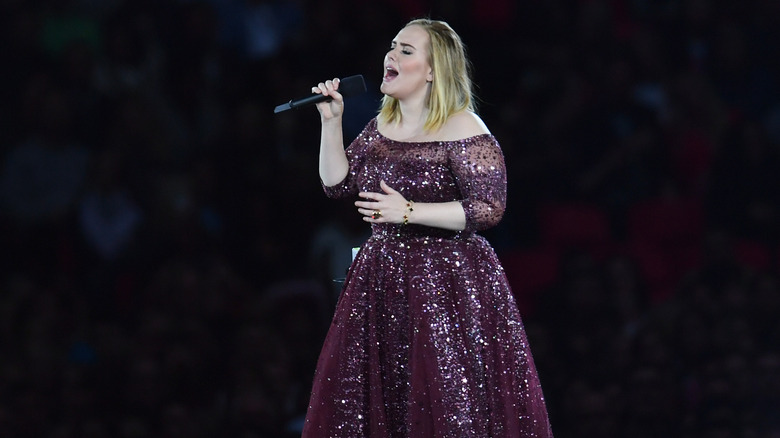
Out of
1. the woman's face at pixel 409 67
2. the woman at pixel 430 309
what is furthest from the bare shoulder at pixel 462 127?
the woman's face at pixel 409 67

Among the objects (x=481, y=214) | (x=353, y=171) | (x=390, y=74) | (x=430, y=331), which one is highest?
(x=390, y=74)

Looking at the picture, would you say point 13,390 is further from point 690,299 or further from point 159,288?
point 690,299

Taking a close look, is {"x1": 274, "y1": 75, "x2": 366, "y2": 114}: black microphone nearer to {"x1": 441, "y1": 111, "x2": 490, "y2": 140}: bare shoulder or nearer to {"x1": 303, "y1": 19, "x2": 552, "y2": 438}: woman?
{"x1": 303, "y1": 19, "x2": 552, "y2": 438}: woman

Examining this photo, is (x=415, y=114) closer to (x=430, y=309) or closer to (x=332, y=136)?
(x=332, y=136)

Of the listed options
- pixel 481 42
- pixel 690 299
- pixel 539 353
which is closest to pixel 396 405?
pixel 539 353

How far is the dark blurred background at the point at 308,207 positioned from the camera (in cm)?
478

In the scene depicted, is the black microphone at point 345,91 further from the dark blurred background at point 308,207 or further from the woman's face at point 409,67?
the dark blurred background at point 308,207

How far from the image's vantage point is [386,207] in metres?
2.98

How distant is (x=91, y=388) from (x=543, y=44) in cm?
269

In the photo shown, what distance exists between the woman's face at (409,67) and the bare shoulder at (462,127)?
0.13 metres

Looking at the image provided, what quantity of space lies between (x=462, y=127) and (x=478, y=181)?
174mm

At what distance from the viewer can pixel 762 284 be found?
5160 millimetres

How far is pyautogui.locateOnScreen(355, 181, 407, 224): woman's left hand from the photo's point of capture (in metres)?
2.98

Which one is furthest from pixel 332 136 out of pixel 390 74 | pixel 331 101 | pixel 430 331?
pixel 430 331
